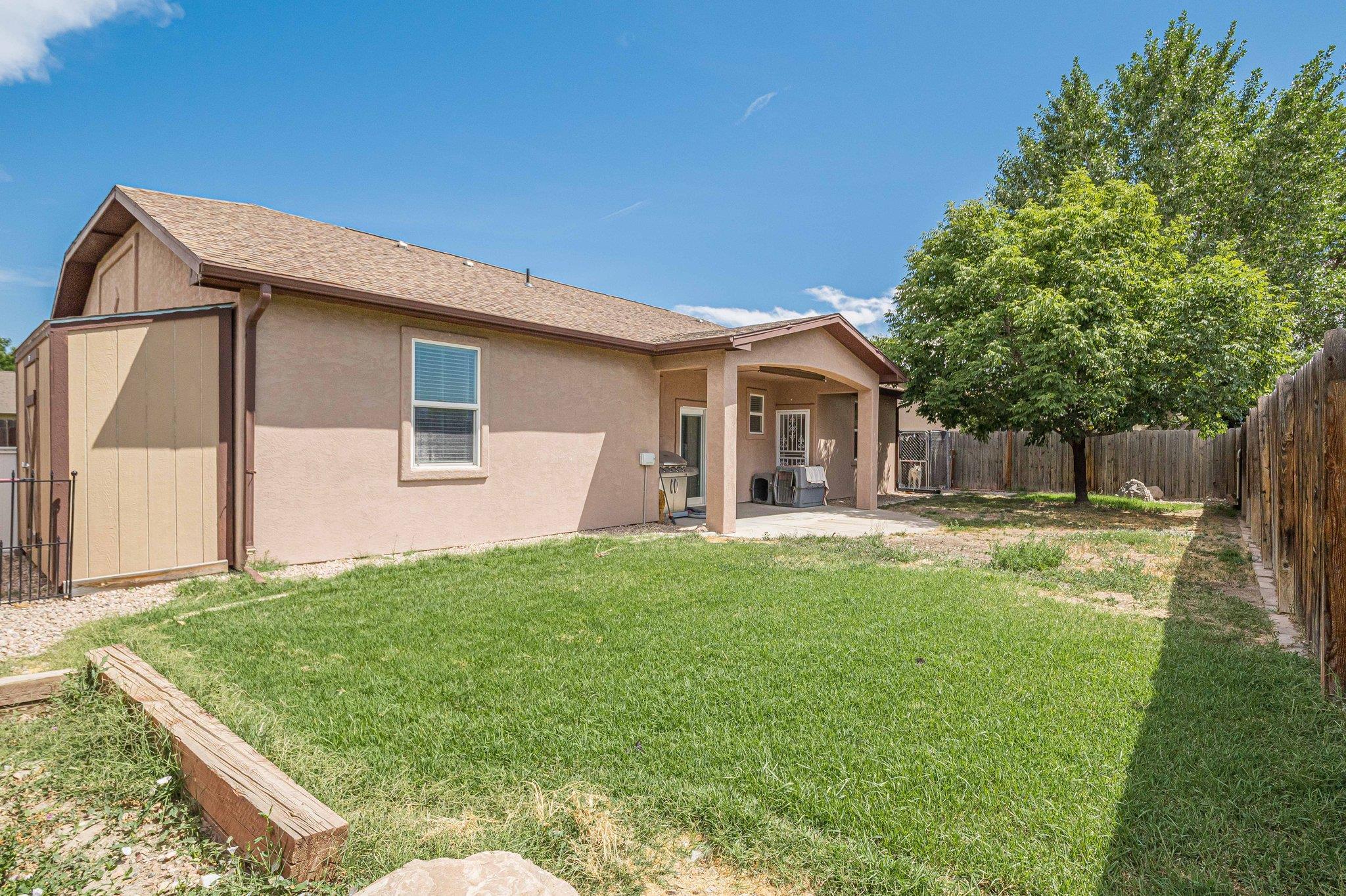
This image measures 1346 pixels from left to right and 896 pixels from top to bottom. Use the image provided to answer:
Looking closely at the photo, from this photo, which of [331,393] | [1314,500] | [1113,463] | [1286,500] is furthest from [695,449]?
[1113,463]

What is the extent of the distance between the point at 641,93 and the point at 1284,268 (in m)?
19.4

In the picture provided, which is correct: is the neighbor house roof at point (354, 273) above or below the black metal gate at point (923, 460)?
above

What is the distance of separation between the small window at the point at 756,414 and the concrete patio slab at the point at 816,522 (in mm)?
1863

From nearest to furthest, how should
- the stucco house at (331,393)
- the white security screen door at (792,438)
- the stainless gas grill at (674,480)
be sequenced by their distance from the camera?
the stucco house at (331,393) → the stainless gas grill at (674,480) → the white security screen door at (792,438)

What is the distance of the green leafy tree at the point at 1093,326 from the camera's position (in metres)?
12.3

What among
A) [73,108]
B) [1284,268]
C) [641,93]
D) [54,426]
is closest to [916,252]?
[641,93]

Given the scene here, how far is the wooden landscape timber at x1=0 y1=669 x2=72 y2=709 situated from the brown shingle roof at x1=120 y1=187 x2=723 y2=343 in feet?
14.3

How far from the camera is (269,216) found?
9750 mm

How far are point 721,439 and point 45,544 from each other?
26.0ft

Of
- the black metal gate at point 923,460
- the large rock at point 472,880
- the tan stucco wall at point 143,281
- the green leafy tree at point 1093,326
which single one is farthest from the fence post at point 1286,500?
the black metal gate at point 923,460

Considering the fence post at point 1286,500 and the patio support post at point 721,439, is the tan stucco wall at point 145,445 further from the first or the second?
the fence post at point 1286,500

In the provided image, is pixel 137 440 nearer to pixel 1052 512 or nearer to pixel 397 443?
pixel 397 443

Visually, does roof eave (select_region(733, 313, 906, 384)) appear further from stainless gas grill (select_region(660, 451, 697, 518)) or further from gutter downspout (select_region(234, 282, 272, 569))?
gutter downspout (select_region(234, 282, 272, 569))

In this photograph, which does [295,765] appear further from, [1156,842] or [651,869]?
[1156,842]
